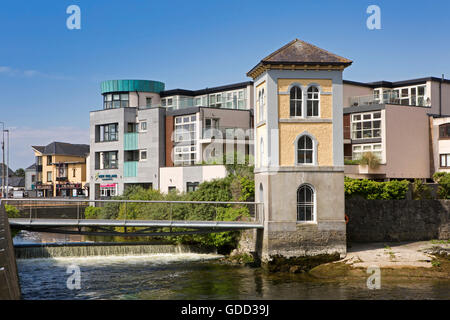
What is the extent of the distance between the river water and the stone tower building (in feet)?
7.61

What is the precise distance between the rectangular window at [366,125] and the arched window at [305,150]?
21.9 meters

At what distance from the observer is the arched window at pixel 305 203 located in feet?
90.2

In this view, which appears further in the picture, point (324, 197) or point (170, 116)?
point (170, 116)

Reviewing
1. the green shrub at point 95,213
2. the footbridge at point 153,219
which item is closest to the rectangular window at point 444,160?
the footbridge at point 153,219

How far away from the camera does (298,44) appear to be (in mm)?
28359

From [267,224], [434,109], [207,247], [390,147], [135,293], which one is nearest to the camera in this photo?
[135,293]

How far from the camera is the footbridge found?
1048 inches

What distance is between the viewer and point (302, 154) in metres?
27.6

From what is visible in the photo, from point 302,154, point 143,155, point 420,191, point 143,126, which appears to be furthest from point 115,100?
point 302,154

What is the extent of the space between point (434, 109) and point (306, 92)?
28.1 metres

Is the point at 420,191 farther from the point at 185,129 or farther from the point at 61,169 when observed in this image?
the point at 61,169

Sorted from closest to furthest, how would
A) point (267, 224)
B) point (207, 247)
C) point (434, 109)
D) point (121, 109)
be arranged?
point (267, 224) < point (207, 247) < point (434, 109) < point (121, 109)

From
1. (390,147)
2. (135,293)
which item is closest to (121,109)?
(390,147)

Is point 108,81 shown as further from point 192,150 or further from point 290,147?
point 290,147
